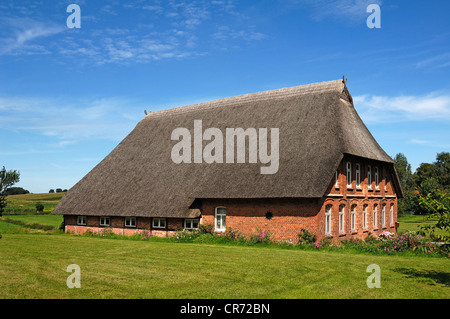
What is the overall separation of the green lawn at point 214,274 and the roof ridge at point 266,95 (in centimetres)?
1335

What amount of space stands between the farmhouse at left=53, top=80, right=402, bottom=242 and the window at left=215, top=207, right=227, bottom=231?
0.21 feet

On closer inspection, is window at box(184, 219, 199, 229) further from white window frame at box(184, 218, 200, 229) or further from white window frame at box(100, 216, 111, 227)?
white window frame at box(100, 216, 111, 227)

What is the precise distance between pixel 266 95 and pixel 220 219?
10347mm

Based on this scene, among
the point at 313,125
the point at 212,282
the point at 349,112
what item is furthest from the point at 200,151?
the point at 212,282

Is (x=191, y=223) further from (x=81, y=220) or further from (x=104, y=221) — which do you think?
(x=81, y=220)

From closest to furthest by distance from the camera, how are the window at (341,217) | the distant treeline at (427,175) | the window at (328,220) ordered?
1. the window at (328,220)
2. the window at (341,217)
3. the distant treeline at (427,175)

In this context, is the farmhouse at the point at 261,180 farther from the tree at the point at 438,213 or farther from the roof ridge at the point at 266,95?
the tree at the point at 438,213

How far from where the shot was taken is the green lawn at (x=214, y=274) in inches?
424

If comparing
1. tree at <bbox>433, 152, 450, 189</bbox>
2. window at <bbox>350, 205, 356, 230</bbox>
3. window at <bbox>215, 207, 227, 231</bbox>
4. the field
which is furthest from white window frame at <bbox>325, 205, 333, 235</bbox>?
tree at <bbox>433, 152, 450, 189</bbox>

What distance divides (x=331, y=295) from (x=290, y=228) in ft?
40.3

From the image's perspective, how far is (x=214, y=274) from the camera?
44.0 feet

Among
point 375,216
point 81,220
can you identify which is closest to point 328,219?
point 375,216

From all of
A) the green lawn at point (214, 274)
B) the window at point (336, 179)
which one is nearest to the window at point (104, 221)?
the green lawn at point (214, 274)
